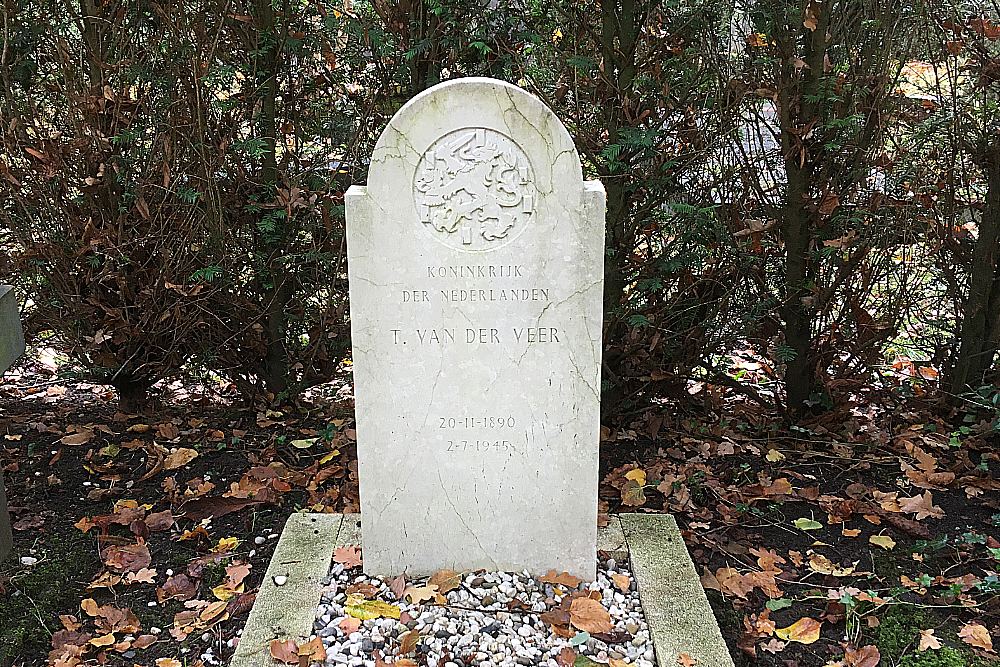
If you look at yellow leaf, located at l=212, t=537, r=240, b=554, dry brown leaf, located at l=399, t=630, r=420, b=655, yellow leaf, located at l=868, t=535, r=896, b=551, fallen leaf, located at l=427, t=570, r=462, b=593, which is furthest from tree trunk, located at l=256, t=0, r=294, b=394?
yellow leaf, located at l=868, t=535, r=896, b=551

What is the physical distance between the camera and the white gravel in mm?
2840

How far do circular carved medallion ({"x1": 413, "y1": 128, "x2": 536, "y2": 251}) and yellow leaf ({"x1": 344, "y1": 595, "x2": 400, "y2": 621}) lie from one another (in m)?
→ 1.24

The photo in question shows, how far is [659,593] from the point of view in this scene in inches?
125

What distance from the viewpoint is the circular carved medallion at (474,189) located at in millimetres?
2834

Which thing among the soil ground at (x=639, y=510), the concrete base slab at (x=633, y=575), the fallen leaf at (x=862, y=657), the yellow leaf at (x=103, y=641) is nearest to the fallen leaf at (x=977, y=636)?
the soil ground at (x=639, y=510)

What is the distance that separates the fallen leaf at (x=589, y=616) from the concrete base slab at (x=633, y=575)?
151 millimetres

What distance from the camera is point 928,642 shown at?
3111 mm

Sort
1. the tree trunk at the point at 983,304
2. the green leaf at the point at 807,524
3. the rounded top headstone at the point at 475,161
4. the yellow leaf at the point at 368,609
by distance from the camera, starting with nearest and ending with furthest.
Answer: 1. the rounded top headstone at the point at 475,161
2. the yellow leaf at the point at 368,609
3. the green leaf at the point at 807,524
4. the tree trunk at the point at 983,304

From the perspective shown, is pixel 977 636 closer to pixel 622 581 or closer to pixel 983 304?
pixel 622 581

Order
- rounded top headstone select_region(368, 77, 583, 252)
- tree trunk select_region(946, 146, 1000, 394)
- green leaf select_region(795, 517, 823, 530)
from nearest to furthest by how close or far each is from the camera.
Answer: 1. rounded top headstone select_region(368, 77, 583, 252)
2. green leaf select_region(795, 517, 823, 530)
3. tree trunk select_region(946, 146, 1000, 394)

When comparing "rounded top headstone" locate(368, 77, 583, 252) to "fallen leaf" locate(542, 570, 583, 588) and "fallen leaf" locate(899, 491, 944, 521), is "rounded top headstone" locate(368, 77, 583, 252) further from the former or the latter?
"fallen leaf" locate(899, 491, 944, 521)

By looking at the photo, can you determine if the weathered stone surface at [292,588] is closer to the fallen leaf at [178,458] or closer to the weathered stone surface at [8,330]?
the fallen leaf at [178,458]

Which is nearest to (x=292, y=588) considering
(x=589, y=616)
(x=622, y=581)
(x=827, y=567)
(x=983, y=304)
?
(x=589, y=616)

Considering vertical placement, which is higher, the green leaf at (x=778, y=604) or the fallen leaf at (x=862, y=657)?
the green leaf at (x=778, y=604)
